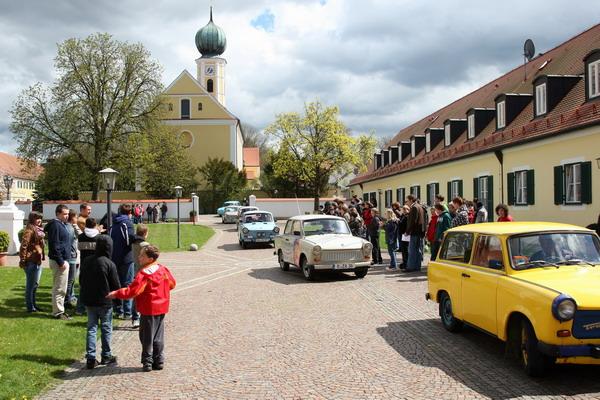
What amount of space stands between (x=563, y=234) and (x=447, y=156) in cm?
2152

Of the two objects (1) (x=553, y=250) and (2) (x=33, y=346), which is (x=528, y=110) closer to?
(1) (x=553, y=250)

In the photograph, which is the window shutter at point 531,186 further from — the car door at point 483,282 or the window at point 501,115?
the car door at point 483,282

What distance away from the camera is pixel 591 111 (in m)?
16.3

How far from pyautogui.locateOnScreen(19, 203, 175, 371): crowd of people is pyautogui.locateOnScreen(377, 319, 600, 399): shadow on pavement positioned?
3067 mm

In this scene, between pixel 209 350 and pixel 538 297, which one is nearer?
pixel 538 297

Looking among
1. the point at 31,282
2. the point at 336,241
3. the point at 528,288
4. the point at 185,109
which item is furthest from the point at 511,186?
the point at 185,109

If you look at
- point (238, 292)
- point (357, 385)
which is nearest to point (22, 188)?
point (238, 292)

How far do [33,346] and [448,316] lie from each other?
570 cm

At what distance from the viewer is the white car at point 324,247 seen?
13508 mm

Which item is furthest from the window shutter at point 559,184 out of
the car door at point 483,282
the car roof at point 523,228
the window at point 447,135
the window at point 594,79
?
the car door at point 483,282

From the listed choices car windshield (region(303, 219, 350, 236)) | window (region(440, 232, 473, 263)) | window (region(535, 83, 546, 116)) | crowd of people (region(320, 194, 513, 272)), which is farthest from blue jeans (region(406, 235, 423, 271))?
window (region(535, 83, 546, 116))

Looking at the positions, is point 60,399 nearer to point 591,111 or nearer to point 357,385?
point 357,385

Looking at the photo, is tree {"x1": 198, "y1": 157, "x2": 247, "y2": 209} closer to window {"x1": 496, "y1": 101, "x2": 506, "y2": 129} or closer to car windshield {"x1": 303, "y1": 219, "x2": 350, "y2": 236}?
window {"x1": 496, "y1": 101, "x2": 506, "y2": 129}

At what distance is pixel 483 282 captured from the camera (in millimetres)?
6879
